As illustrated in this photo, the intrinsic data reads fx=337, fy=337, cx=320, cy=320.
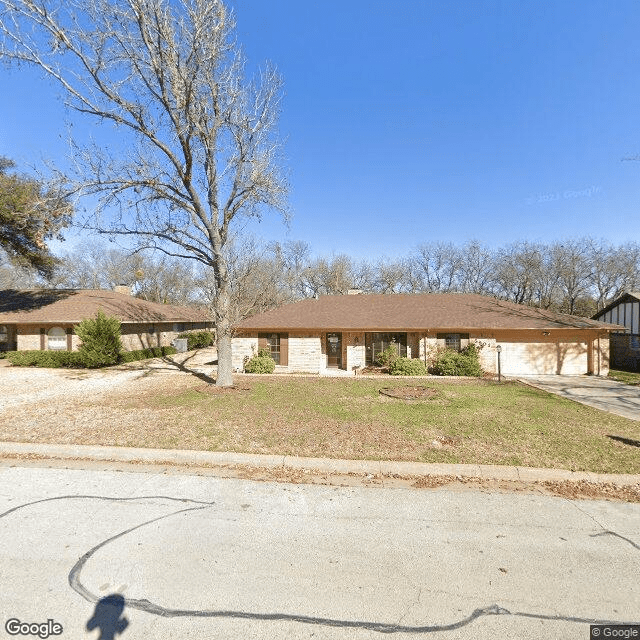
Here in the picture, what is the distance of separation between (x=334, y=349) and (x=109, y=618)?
15.0 metres

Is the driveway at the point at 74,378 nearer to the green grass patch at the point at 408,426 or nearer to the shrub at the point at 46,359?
the shrub at the point at 46,359

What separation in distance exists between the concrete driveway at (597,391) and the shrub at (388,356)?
550 centimetres

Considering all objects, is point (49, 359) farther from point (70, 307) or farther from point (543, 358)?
point (543, 358)

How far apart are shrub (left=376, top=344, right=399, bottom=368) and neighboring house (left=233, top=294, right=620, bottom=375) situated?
0.32 m

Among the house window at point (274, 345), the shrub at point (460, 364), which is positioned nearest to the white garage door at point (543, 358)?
the shrub at point (460, 364)

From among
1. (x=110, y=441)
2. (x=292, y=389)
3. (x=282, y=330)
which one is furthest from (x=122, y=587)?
(x=282, y=330)

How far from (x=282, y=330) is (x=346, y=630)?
48.7 feet

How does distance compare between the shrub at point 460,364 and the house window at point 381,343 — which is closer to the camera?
the shrub at point 460,364

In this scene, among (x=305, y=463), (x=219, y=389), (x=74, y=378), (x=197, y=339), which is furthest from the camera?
(x=197, y=339)

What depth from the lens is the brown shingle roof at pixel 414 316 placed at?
53.1ft

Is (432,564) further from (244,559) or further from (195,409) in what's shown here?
(195,409)

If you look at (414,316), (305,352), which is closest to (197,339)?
(305,352)

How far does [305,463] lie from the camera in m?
5.71

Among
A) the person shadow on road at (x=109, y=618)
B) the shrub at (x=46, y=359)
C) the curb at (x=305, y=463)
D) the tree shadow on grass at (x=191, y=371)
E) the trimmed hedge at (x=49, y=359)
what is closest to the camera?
the person shadow on road at (x=109, y=618)
